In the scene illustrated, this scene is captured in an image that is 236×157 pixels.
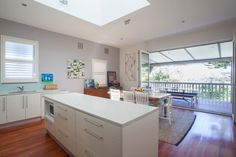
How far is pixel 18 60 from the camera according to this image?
11.2 ft

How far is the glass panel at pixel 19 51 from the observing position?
3265 millimetres

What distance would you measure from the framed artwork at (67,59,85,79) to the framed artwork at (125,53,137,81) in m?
2.19

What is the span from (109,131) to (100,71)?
4.46 m

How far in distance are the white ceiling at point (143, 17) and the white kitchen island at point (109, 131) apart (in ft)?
7.72

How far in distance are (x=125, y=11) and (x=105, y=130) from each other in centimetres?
281

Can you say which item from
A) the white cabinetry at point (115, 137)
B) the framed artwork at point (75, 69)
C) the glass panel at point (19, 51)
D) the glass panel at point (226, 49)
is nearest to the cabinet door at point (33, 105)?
the glass panel at point (19, 51)

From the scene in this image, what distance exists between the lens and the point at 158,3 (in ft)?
8.31

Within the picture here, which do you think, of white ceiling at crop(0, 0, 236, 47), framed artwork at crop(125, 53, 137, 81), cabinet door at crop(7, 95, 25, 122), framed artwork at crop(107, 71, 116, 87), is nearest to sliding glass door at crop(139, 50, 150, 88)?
framed artwork at crop(125, 53, 137, 81)

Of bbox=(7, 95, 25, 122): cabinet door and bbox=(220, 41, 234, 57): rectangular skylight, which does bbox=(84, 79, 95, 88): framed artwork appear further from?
bbox=(220, 41, 234, 57): rectangular skylight

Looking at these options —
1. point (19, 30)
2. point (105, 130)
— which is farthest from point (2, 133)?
point (105, 130)

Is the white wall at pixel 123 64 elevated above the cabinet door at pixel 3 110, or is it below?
above

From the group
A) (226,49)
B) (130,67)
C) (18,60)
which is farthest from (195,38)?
(18,60)

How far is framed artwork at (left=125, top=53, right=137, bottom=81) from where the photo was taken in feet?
18.7

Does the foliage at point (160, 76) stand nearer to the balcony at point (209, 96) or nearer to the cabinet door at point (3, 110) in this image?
the balcony at point (209, 96)
